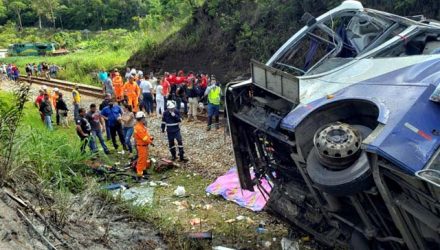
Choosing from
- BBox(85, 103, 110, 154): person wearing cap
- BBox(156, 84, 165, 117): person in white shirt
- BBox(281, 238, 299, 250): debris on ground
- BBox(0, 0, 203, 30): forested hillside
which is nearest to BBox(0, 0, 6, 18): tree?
BBox(0, 0, 203, 30): forested hillside

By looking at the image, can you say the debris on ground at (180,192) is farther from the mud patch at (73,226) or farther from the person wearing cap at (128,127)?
the person wearing cap at (128,127)

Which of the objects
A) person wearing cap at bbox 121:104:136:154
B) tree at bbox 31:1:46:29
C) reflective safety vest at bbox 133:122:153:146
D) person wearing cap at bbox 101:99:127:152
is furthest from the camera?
tree at bbox 31:1:46:29

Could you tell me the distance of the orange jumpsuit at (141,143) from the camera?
9.27m

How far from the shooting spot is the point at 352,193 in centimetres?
413

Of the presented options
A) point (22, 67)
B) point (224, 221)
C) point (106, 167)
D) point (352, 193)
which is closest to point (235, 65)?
point (106, 167)

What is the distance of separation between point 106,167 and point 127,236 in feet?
13.6

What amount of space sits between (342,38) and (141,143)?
4.55 metres

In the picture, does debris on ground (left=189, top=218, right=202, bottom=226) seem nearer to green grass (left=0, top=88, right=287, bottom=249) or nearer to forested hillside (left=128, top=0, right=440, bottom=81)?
green grass (left=0, top=88, right=287, bottom=249)

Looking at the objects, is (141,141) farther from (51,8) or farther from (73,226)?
(51,8)

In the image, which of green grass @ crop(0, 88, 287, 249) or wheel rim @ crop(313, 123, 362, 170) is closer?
wheel rim @ crop(313, 123, 362, 170)

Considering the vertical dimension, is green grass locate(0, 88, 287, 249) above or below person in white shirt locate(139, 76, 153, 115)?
above

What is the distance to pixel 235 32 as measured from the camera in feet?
60.7

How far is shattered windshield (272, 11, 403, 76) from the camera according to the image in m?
5.69

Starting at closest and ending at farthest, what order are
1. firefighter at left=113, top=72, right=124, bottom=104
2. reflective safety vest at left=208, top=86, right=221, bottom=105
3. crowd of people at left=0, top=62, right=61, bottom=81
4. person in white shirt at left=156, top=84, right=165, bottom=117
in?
1. reflective safety vest at left=208, top=86, right=221, bottom=105
2. person in white shirt at left=156, top=84, right=165, bottom=117
3. firefighter at left=113, top=72, right=124, bottom=104
4. crowd of people at left=0, top=62, right=61, bottom=81
